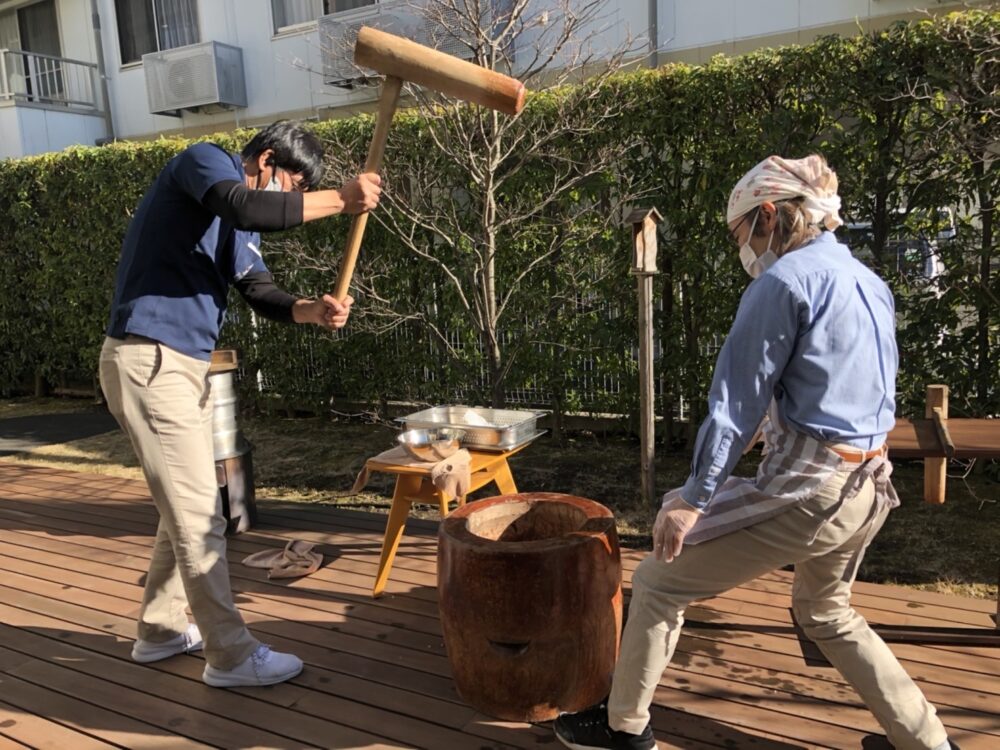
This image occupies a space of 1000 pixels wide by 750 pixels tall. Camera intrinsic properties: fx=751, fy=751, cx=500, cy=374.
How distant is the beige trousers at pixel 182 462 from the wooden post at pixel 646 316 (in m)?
2.22

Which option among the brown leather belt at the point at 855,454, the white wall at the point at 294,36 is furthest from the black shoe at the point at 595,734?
the white wall at the point at 294,36

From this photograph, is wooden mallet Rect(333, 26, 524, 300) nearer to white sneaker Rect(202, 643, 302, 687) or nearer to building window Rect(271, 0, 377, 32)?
white sneaker Rect(202, 643, 302, 687)

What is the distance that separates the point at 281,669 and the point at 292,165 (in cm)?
170

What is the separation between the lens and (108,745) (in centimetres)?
228

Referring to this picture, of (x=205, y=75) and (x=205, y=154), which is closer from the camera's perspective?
(x=205, y=154)

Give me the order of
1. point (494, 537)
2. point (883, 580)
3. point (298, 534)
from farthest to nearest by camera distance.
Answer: point (298, 534)
point (883, 580)
point (494, 537)

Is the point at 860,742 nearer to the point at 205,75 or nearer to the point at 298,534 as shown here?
the point at 298,534

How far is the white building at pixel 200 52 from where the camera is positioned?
8094 mm

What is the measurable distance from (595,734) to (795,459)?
953 millimetres

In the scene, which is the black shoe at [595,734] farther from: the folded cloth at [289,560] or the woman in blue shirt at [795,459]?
the folded cloth at [289,560]

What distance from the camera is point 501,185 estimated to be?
5172mm

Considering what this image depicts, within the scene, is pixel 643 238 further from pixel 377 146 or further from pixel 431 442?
pixel 377 146

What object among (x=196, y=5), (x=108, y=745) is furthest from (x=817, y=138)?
(x=196, y=5)

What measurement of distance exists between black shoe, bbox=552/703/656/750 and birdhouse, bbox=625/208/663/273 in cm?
229
